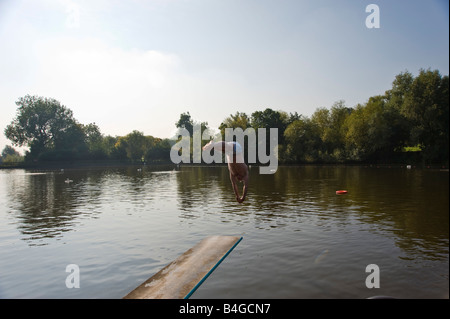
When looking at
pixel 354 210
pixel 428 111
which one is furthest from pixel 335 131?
pixel 354 210

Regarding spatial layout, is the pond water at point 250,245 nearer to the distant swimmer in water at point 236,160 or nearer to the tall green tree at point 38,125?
the distant swimmer in water at point 236,160

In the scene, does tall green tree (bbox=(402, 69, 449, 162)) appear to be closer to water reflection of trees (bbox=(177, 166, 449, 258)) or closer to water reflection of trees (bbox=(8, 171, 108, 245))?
water reflection of trees (bbox=(177, 166, 449, 258))

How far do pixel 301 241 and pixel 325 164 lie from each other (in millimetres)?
75538

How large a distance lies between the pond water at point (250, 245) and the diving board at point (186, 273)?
1.37 ft

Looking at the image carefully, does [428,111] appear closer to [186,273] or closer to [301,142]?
[301,142]

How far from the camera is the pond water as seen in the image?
449 inches

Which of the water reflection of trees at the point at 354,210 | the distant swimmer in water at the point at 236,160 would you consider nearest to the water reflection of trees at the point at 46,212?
the water reflection of trees at the point at 354,210

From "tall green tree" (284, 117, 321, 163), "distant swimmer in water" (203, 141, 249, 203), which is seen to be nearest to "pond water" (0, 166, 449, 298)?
"distant swimmer in water" (203, 141, 249, 203)

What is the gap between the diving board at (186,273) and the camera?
988cm

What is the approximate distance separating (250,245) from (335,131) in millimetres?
82248

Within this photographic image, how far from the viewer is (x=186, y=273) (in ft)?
37.8

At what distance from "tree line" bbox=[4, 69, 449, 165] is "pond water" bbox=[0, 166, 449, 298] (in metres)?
27.3
